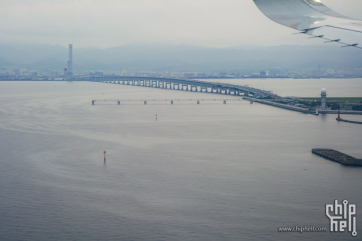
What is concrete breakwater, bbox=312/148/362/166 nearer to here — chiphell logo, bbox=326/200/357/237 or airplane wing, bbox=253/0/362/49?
chiphell logo, bbox=326/200/357/237

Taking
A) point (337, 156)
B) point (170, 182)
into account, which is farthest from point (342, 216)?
point (337, 156)

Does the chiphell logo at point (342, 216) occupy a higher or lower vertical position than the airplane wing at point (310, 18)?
→ lower

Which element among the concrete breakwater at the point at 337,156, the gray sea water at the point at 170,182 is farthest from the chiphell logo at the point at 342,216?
the concrete breakwater at the point at 337,156

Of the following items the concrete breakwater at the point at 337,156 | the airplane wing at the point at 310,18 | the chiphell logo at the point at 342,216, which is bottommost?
the chiphell logo at the point at 342,216

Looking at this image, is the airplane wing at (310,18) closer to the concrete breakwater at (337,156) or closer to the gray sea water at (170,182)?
the gray sea water at (170,182)

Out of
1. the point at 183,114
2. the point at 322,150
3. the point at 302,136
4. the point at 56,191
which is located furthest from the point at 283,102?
the point at 56,191

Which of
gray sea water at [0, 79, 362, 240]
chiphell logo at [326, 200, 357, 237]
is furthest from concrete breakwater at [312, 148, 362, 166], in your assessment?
chiphell logo at [326, 200, 357, 237]

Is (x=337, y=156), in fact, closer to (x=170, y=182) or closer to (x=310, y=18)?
(x=170, y=182)
